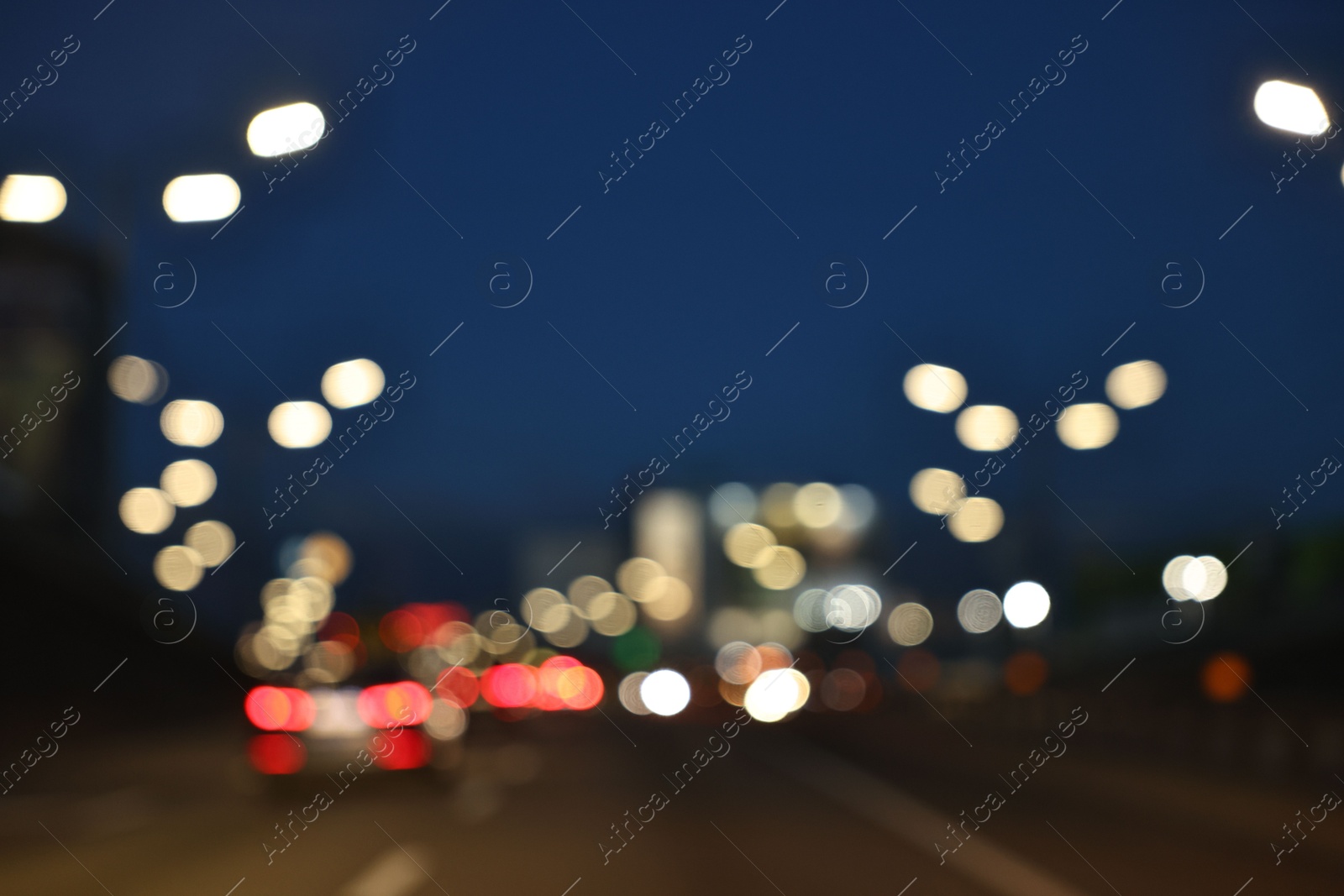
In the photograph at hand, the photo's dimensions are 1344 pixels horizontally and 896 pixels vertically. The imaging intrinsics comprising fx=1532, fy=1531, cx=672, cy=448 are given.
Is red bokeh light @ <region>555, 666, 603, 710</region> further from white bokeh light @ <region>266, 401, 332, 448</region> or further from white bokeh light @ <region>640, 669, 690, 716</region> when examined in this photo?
white bokeh light @ <region>266, 401, 332, 448</region>

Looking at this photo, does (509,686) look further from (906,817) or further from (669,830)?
(669,830)

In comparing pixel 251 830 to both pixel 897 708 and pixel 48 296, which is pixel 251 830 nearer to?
pixel 897 708

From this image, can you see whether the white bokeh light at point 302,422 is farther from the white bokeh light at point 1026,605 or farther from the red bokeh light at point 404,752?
the white bokeh light at point 1026,605

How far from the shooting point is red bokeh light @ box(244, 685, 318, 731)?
1950cm

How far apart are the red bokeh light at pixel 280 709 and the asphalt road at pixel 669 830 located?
2.49ft

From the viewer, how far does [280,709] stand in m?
19.6

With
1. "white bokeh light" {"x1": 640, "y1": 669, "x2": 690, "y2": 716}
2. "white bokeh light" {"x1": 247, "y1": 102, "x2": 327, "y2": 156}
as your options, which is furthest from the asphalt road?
"white bokeh light" {"x1": 640, "y1": 669, "x2": 690, "y2": 716}

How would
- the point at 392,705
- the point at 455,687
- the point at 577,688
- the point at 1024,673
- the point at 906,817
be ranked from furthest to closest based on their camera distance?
the point at 577,688 < the point at 1024,673 < the point at 455,687 < the point at 392,705 < the point at 906,817

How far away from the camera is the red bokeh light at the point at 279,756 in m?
19.4

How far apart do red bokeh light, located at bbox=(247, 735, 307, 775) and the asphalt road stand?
10.0 inches

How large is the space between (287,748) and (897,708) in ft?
144

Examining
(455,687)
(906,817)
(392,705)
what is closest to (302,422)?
(455,687)

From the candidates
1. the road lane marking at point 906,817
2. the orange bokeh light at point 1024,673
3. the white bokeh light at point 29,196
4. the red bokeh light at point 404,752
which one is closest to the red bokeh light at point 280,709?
the red bokeh light at point 404,752

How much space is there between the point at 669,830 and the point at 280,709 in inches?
222
